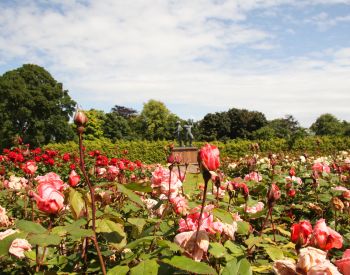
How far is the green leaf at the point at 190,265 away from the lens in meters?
0.91

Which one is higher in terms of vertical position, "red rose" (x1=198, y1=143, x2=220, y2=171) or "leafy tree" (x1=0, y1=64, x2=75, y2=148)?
"leafy tree" (x1=0, y1=64, x2=75, y2=148)

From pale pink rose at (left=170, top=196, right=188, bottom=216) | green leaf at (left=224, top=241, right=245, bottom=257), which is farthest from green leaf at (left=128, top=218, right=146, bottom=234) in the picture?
green leaf at (left=224, top=241, right=245, bottom=257)

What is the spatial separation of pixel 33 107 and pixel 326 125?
196 feet

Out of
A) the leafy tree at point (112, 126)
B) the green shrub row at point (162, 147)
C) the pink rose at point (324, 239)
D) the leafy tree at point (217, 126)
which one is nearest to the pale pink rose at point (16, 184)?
the pink rose at point (324, 239)

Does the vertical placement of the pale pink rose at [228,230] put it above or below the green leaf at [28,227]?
below

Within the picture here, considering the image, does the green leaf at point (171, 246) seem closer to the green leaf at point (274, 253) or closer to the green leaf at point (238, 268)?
the green leaf at point (238, 268)

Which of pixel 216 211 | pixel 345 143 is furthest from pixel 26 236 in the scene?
pixel 345 143

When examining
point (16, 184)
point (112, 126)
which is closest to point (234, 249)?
point (16, 184)

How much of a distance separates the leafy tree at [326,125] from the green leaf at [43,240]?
76.0 meters

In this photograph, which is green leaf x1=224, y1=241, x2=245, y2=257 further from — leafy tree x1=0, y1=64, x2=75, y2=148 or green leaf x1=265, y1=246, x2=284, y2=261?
leafy tree x1=0, y1=64, x2=75, y2=148

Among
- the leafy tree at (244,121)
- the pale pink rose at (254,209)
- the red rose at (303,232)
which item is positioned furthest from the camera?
the leafy tree at (244,121)

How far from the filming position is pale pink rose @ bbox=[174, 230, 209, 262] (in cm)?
114

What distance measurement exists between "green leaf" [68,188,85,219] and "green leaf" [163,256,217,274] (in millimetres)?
483

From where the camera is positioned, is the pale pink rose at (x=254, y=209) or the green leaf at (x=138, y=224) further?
the pale pink rose at (x=254, y=209)
